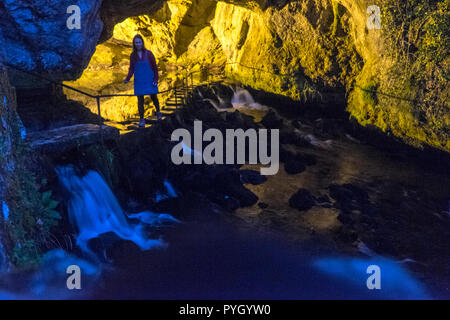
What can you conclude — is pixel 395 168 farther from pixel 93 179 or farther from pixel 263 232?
pixel 93 179

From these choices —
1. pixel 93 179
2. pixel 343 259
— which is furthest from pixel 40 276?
pixel 343 259

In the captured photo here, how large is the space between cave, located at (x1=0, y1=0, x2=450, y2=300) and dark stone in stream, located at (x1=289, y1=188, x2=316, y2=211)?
0.03m

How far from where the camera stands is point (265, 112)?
1609 centimetres

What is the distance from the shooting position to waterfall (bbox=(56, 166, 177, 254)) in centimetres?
769

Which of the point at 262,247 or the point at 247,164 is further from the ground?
the point at 247,164

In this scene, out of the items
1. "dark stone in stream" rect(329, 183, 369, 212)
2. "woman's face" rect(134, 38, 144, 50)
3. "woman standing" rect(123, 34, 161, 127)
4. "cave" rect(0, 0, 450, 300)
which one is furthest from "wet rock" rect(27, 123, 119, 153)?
"dark stone in stream" rect(329, 183, 369, 212)

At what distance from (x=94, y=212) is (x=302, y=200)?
4.44 m

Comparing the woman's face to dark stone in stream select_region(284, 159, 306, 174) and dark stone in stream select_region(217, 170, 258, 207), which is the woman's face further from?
dark stone in stream select_region(284, 159, 306, 174)

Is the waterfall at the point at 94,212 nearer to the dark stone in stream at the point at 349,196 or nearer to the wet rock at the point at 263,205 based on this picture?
the wet rock at the point at 263,205

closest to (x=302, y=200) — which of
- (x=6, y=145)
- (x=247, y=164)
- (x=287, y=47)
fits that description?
(x=247, y=164)

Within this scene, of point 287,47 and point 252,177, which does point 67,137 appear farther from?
point 287,47

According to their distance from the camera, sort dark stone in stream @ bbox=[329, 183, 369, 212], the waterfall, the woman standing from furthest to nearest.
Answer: dark stone in stream @ bbox=[329, 183, 369, 212]
the woman standing
the waterfall

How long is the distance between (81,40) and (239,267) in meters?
6.20

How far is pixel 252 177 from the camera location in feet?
36.1
